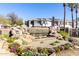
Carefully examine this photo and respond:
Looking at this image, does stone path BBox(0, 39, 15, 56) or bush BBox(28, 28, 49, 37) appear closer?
stone path BBox(0, 39, 15, 56)

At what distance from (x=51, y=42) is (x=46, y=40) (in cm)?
10

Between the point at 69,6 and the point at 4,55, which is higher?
the point at 69,6

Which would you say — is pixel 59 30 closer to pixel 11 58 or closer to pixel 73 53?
pixel 73 53

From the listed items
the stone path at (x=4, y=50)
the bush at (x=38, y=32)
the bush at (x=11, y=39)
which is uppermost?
the bush at (x=38, y=32)

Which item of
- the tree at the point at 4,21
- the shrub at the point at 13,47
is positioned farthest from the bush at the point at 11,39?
the tree at the point at 4,21

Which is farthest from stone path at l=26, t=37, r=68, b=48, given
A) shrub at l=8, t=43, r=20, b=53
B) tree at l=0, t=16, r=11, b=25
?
tree at l=0, t=16, r=11, b=25

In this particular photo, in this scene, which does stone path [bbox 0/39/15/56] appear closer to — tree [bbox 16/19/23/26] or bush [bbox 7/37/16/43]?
bush [bbox 7/37/16/43]

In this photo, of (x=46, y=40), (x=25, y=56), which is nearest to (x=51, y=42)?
(x=46, y=40)

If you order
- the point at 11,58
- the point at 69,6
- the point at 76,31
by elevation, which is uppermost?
the point at 69,6

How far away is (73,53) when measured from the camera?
20.9ft

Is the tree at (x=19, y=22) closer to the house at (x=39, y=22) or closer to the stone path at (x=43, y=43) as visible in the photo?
the house at (x=39, y=22)

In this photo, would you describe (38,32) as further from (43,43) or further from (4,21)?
(4,21)

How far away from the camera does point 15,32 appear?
6.50m

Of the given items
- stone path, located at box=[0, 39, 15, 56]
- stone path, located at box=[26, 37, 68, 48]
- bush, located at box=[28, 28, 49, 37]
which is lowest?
stone path, located at box=[0, 39, 15, 56]
